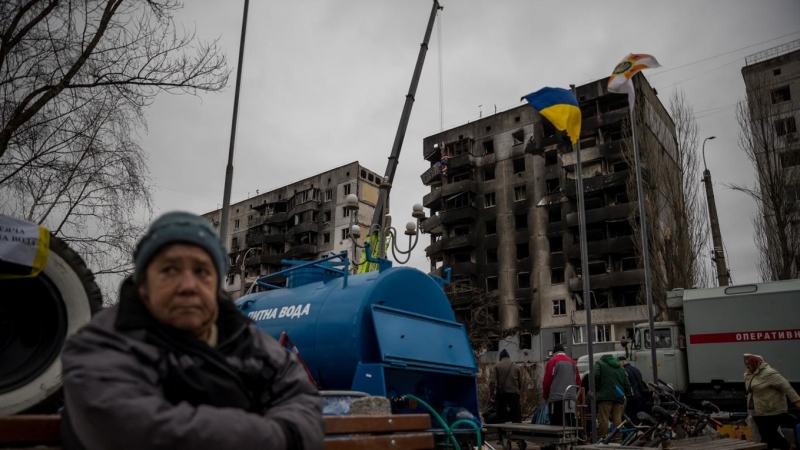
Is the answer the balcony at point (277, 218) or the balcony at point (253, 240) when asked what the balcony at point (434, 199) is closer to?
the balcony at point (277, 218)

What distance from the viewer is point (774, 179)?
2542 cm

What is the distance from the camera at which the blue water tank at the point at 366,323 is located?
20.0ft

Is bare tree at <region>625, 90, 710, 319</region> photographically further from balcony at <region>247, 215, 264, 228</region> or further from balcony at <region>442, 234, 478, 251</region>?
balcony at <region>247, 215, 264, 228</region>

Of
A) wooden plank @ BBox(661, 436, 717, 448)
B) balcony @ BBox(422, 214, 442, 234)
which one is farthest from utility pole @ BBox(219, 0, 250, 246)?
balcony @ BBox(422, 214, 442, 234)

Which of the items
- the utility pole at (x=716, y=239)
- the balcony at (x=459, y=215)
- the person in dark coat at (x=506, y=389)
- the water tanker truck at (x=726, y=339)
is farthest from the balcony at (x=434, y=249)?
the person in dark coat at (x=506, y=389)

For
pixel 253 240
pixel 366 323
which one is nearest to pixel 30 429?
pixel 366 323

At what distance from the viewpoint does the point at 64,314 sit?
3.45 metres

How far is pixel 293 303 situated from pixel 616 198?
42.0 metres

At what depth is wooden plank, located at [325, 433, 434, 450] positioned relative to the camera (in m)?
2.64

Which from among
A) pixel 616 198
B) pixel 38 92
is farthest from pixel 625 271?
pixel 38 92

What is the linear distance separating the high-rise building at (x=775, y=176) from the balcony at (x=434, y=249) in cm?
2887

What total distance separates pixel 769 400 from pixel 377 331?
735 centimetres

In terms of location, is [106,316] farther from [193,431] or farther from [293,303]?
[293,303]

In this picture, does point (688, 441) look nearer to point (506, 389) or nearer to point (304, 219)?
point (506, 389)
